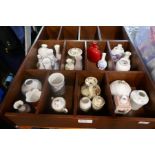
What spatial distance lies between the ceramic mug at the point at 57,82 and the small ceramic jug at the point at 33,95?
0.08 meters

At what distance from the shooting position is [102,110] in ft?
2.53

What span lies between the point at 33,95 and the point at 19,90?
127mm

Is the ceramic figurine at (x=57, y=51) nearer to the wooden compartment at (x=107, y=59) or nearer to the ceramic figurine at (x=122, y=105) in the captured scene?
the wooden compartment at (x=107, y=59)

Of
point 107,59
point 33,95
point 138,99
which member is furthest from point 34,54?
point 138,99

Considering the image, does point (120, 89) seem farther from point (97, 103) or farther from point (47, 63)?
point (47, 63)

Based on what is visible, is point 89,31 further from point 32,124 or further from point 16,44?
point 32,124

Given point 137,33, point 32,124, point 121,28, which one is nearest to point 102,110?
point 32,124

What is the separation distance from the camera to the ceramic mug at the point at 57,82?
30.6 inches

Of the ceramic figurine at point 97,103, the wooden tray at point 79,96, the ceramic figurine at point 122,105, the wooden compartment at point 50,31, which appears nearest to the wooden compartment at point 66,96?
the wooden tray at point 79,96

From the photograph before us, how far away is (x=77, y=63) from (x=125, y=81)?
0.30 metres

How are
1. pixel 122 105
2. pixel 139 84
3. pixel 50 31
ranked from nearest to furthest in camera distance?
pixel 122 105 → pixel 139 84 → pixel 50 31

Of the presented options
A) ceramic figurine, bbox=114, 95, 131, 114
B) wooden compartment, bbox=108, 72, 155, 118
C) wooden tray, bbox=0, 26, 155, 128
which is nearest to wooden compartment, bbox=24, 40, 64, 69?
wooden tray, bbox=0, 26, 155, 128

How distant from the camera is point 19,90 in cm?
84

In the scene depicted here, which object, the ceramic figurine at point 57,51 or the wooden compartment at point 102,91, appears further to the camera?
the ceramic figurine at point 57,51
